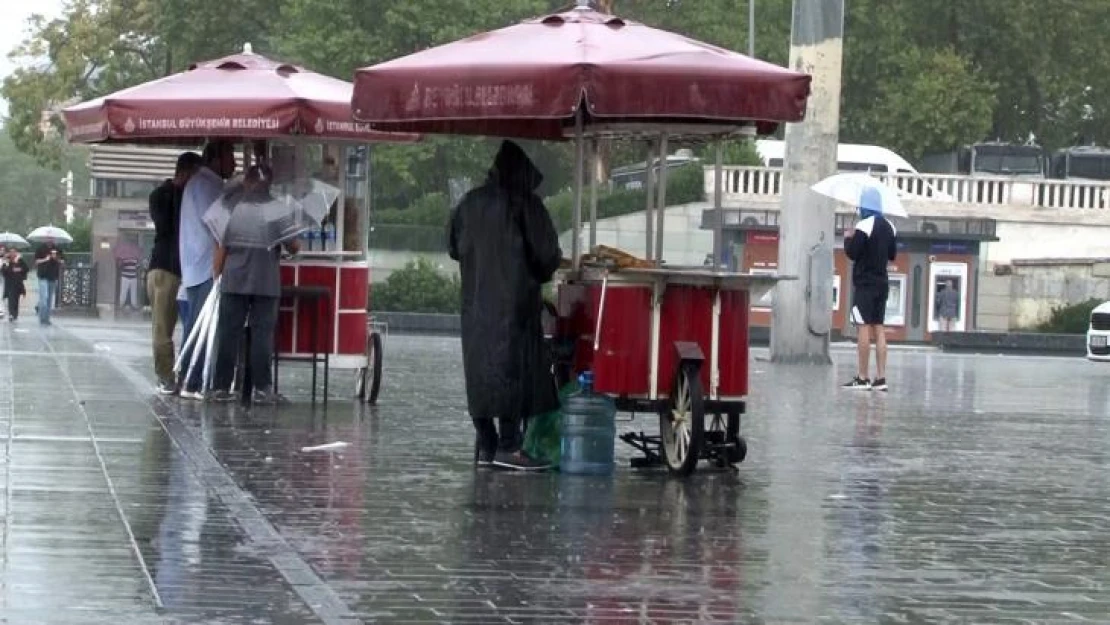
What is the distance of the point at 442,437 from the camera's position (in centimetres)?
1460

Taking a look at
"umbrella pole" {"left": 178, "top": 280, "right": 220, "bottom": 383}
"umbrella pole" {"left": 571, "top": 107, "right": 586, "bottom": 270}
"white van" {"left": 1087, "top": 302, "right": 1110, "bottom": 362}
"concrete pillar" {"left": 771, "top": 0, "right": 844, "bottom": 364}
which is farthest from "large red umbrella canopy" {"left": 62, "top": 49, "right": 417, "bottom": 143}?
"white van" {"left": 1087, "top": 302, "right": 1110, "bottom": 362}

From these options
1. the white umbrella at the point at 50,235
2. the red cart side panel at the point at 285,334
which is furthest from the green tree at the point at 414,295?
the red cart side panel at the point at 285,334

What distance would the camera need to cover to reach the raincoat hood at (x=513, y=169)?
40.2 ft

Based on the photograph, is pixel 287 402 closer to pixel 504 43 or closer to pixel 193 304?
pixel 193 304

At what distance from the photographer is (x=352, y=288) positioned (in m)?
17.2

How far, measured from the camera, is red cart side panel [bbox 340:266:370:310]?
17.2 metres

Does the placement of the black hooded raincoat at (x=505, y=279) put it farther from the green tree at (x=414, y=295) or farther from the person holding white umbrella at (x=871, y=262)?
the green tree at (x=414, y=295)

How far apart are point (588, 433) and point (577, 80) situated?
6.50 feet

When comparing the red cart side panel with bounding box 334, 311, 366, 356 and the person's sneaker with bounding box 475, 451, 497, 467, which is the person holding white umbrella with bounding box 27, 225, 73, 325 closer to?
the red cart side panel with bounding box 334, 311, 366, 356

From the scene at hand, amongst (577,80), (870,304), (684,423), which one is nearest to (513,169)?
(577,80)

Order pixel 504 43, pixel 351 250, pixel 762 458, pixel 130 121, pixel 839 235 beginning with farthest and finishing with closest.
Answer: pixel 839 235
pixel 351 250
pixel 130 121
pixel 762 458
pixel 504 43

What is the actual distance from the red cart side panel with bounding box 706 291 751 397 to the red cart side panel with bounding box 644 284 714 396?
0.29 feet

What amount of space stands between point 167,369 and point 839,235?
39086 millimetres

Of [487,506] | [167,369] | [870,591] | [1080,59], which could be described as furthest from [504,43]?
[1080,59]
